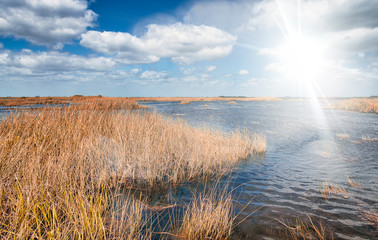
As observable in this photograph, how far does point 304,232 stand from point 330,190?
9.59 feet

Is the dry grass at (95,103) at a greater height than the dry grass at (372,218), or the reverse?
the dry grass at (95,103)

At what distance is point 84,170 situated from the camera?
6.14m

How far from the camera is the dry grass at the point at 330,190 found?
603 cm

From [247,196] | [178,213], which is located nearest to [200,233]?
[178,213]

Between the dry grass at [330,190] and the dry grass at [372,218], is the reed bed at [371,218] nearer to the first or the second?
the dry grass at [372,218]

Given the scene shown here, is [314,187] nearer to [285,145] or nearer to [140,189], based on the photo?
[140,189]

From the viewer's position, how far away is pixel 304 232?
4.16 meters

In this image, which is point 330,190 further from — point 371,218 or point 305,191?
point 371,218

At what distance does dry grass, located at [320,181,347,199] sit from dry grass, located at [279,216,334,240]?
1989 mm

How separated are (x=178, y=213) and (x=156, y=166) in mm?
2361

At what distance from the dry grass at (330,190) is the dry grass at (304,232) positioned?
1.99 m

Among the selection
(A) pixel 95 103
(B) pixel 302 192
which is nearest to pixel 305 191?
(B) pixel 302 192

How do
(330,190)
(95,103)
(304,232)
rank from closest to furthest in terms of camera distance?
(304,232)
(330,190)
(95,103)

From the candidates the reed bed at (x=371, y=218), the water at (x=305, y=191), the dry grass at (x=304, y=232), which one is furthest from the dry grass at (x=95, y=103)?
the reed bed at (x=371, y=218)
